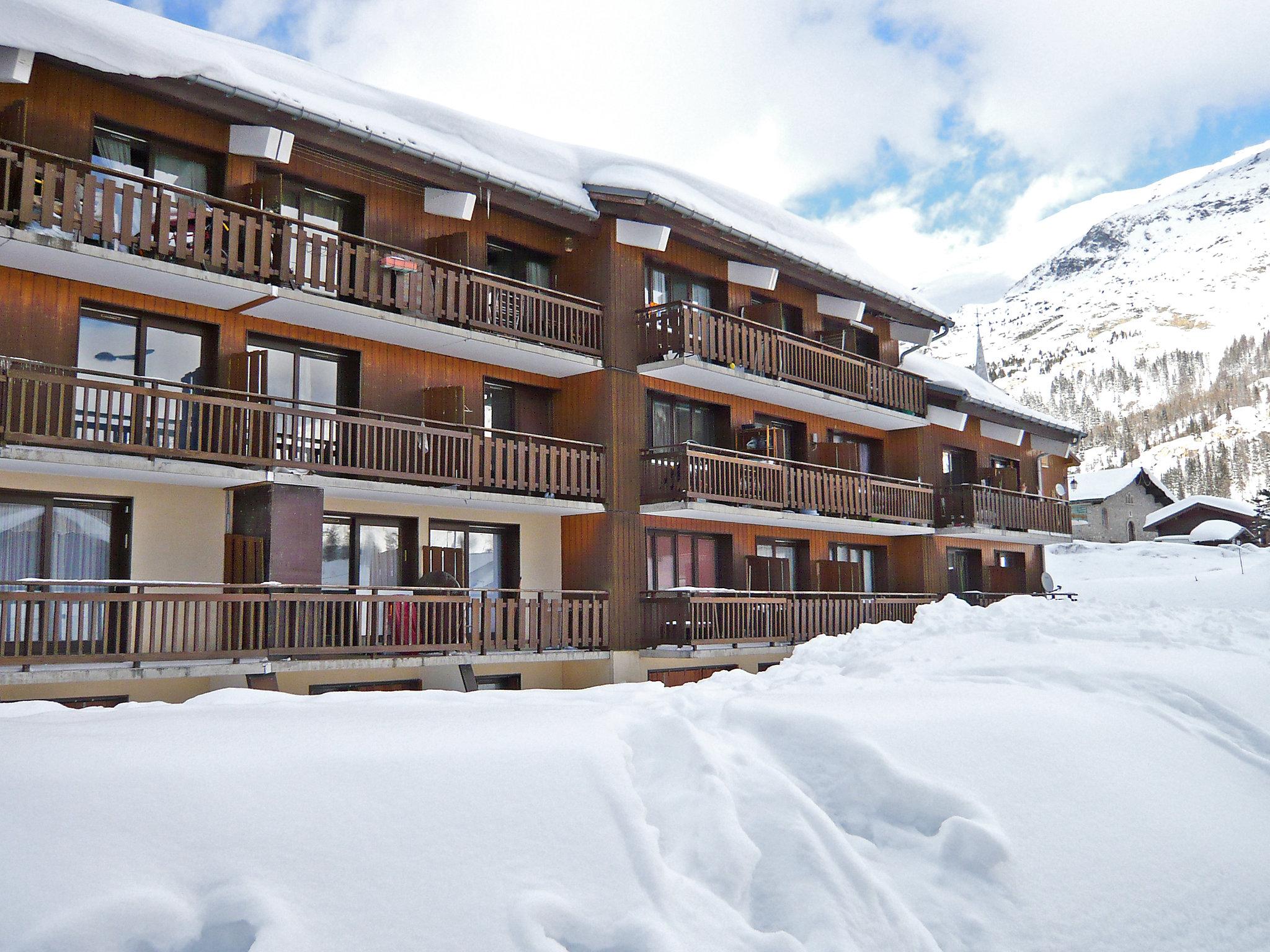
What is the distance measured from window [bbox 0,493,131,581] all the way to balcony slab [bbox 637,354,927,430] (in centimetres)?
978

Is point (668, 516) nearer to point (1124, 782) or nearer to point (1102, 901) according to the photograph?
point (1124, 782)

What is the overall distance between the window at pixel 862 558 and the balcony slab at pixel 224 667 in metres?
10.2

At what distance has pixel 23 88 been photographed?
14.6 metres

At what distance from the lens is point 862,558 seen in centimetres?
2808

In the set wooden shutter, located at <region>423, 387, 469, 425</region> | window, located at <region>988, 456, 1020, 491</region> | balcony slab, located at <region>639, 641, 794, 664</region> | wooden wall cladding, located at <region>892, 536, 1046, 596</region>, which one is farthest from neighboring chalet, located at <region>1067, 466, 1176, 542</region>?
wooden shutter, located at <region>423, 387, 469, 425</region>

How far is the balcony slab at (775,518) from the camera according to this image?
68.1 feet

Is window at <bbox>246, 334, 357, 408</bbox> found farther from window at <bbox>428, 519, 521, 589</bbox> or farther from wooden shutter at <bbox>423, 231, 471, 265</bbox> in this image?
window at <bbox>428, 519, 521, 589</bbox>

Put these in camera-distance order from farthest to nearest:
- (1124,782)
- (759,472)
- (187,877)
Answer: (759,472) < (1124,782) < (187,877)

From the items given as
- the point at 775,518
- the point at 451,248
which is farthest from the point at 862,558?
the point at 451,248

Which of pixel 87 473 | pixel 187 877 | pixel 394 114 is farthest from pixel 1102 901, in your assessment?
pixel 394 114

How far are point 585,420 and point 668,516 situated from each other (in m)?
2.62

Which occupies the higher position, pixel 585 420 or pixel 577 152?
pixel 577 152

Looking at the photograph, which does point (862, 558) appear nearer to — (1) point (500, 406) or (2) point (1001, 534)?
(2) point (1001, 534)

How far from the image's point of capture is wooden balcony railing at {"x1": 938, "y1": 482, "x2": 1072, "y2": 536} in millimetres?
28547
